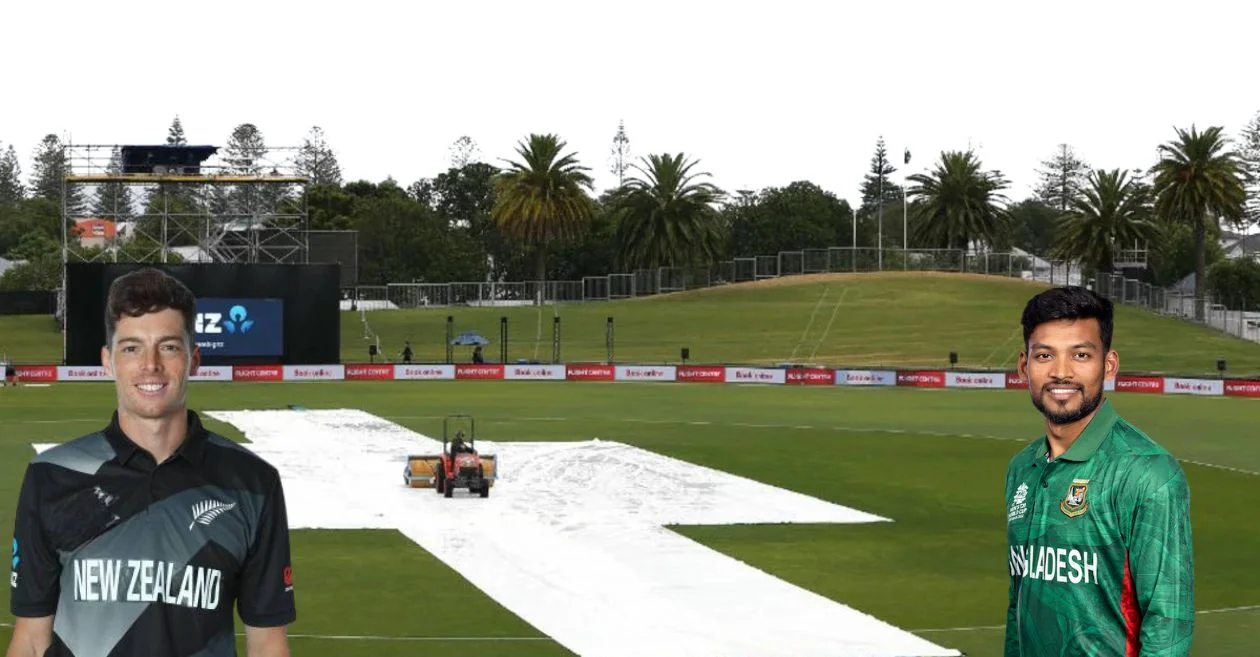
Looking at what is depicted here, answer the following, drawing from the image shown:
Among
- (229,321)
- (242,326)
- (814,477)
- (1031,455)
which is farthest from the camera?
(242,326)

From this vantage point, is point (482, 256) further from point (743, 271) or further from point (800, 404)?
point (800, 404)

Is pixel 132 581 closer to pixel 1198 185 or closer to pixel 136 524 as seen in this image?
pixel 136 524

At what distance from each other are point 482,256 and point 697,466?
11071 centimetres

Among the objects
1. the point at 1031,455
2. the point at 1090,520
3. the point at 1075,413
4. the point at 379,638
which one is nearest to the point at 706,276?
the point at 379,638

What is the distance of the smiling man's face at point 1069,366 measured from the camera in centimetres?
660

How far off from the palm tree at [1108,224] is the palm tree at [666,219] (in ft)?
91.8

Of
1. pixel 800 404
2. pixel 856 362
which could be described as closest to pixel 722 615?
pixel 800 404

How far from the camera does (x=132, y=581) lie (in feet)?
20.7

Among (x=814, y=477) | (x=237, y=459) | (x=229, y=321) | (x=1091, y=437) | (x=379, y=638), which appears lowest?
(x=379, y=638)

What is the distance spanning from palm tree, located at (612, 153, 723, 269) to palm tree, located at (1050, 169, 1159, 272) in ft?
91.8

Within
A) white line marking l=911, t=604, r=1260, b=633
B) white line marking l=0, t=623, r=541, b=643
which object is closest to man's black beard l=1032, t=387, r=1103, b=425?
white line marking l=0, t=623, r=541, b=643

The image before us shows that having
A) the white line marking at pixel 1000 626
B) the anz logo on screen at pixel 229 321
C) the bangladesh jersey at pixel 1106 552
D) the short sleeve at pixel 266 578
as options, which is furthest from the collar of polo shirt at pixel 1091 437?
the anz logo on screen at pixel 229 321

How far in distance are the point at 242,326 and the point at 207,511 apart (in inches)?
2697

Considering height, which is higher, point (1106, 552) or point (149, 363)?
point (149, 363)
